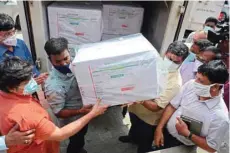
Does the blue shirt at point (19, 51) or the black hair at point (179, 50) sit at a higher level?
the black hair at point (179, 50)

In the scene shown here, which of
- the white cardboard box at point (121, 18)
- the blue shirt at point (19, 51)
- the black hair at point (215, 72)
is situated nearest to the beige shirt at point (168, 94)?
the black hair at point (215, 72)

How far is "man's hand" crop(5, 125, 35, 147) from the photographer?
1190 mm

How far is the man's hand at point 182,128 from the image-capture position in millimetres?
1579

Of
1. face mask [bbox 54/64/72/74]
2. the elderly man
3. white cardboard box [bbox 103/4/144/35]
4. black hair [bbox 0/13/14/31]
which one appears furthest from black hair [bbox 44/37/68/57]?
white cardboard box [bbox 103/4/144/35]

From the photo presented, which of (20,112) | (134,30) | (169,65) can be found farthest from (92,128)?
(20,112)

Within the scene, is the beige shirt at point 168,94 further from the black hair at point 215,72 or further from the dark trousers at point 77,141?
the dark trousers at point 77,141

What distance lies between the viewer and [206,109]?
154cm

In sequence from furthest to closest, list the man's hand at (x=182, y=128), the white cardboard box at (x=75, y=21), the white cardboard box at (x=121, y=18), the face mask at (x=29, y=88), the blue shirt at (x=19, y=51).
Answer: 1. the white cardboard box at (x=121, y=18)
2. the white cardboard box at (x=75, y=21)
3. the blue shirt at (x=19, y=51)
4. the man's hand at (x=182, y=128)
5. the face mask at (x=29, y=88)

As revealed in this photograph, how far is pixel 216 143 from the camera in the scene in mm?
1528

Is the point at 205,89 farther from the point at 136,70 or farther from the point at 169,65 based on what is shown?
the point at 136,70

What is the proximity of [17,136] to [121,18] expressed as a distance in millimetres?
1614

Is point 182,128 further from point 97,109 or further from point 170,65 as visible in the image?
point 97,109

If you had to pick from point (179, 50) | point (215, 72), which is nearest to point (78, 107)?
point (179, 50)

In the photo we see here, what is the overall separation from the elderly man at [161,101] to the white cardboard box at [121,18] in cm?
69
